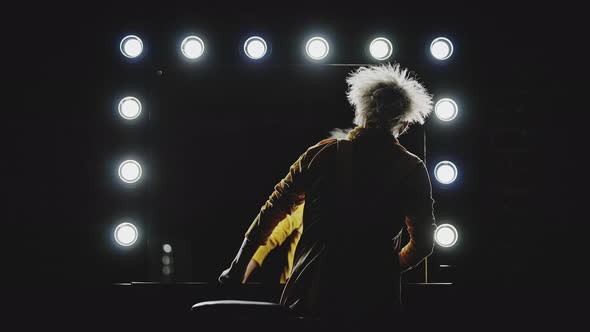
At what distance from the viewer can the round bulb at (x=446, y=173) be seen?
197 cm

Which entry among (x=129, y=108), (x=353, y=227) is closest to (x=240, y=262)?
(x=353, y=227)

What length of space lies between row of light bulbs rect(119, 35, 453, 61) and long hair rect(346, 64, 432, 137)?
1.95 ft

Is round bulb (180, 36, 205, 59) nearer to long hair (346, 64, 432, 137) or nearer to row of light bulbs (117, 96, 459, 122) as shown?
row of light bulbs (117, 96, 459, 122)

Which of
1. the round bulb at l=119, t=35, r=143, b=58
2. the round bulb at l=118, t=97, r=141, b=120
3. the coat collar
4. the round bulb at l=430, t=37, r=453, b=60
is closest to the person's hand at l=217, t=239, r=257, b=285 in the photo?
the coat collar

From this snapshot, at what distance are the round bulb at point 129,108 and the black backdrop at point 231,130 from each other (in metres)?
0.04

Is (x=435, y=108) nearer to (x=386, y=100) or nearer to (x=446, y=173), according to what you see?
(x=446, y=173)

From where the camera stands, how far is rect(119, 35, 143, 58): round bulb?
198 cm

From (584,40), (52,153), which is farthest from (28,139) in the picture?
(584,40)

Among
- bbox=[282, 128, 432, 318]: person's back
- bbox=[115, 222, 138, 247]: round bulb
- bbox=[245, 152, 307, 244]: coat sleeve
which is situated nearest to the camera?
bbox=[282, 128, 432, 318]: person's back

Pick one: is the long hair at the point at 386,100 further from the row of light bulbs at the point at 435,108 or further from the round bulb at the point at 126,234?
the round bulb at the point at 126,234

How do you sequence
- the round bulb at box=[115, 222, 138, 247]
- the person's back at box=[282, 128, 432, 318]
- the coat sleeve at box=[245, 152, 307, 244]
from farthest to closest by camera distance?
1. the round bulb at box=[115, 222, 138, 247]
2. the coat sleeve at box=[245, 152, 307, 244]
3. the person's back at box=[282, 128, 432, 318]

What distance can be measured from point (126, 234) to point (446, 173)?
49.6 inches

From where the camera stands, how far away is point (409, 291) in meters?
1.94

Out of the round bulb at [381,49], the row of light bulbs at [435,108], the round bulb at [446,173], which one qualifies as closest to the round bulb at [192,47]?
the row of light bulbs at [435,108]
